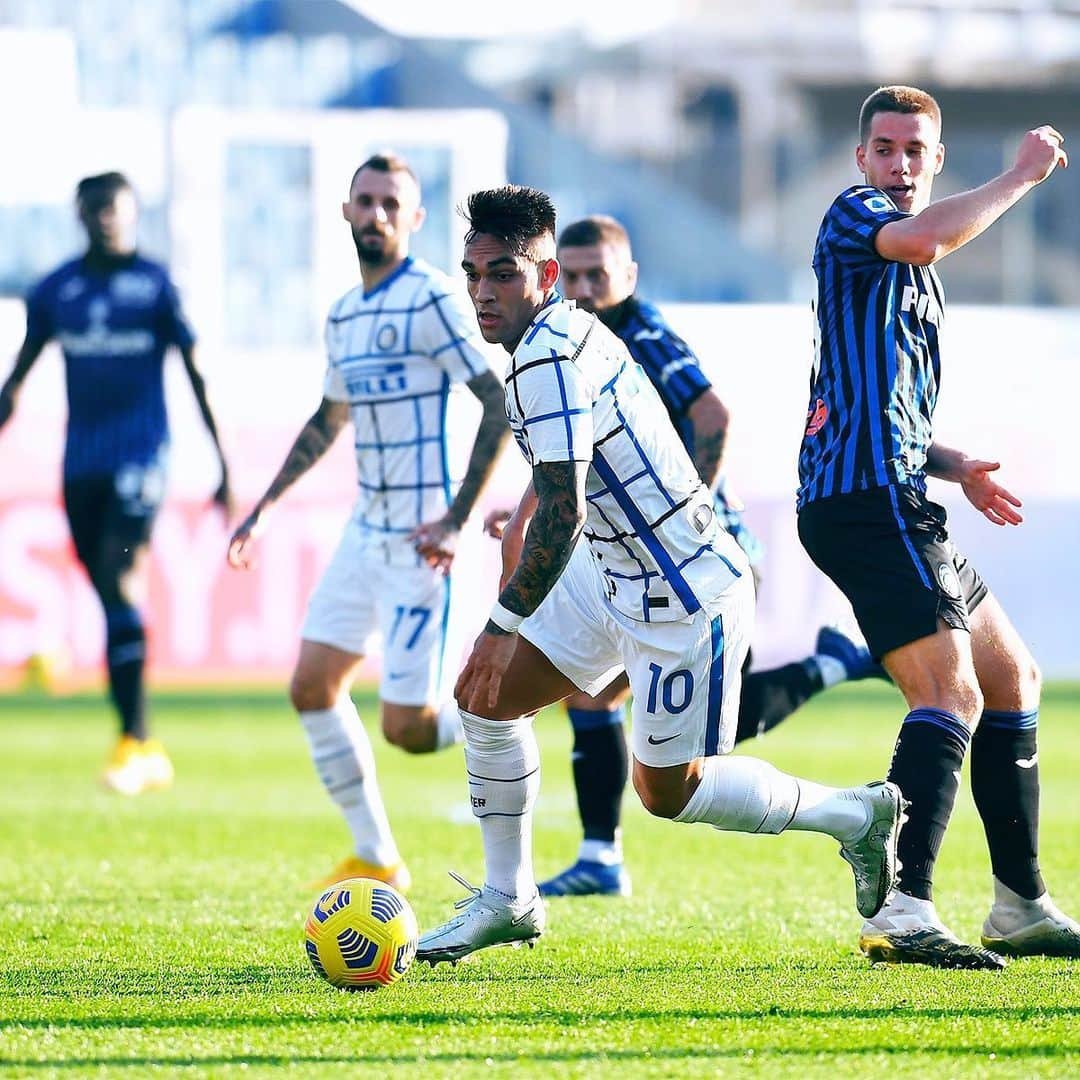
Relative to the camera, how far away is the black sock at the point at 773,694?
683 cm

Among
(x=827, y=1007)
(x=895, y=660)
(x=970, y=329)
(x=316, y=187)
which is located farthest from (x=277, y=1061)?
(x=316, y=187)

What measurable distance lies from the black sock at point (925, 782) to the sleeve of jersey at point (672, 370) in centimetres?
179

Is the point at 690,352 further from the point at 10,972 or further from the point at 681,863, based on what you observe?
the point at 10,972

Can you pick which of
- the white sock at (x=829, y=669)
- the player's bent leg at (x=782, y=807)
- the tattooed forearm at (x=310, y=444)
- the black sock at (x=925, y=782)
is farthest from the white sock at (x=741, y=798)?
the tattooed forearm at (x=310, y=444)

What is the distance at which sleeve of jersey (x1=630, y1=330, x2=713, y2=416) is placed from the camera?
6824 millimetres

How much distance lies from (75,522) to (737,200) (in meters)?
17.4

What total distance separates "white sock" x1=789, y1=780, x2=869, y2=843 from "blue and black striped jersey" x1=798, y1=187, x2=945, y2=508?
798mm

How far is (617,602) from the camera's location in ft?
17.6

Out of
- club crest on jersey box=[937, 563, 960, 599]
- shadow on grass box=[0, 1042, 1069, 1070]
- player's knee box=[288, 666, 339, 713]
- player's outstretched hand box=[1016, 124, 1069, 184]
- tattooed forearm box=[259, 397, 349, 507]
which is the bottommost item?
shadow on grass box=[0, 1042, 1069, 1070]

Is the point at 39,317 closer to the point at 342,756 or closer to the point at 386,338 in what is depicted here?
the point at 386,338

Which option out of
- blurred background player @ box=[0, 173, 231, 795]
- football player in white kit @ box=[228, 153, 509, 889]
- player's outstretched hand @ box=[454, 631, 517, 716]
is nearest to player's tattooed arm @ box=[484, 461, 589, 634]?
player's outstretched hand @ box=[454, 631, 517, 716]

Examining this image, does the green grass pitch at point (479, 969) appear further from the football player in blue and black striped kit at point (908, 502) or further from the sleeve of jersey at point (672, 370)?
the sleeve of jersey at point (672, 370)

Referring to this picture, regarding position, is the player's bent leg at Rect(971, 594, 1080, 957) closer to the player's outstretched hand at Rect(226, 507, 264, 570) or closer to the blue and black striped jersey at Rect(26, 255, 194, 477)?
the player's outstretched hand at Rect(226, 507, 264, 570)

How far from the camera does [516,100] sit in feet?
96.1
